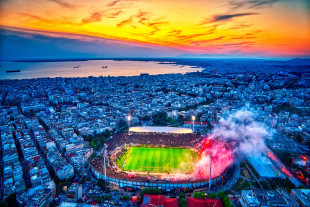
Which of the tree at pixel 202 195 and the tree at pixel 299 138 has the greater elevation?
the tree at pixel 299 138

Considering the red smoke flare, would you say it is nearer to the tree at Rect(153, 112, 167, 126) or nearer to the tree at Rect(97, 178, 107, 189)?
the tree at Rect(97, 178, 107, 189)

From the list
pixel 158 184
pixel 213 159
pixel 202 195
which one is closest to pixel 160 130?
pixel 213 159

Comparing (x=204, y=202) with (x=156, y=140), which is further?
(x=156, y=140)

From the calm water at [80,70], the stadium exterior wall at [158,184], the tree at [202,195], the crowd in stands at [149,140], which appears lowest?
the stadium exterior wall at [158,184]

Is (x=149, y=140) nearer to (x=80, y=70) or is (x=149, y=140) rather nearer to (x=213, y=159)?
(x=213, y=159)

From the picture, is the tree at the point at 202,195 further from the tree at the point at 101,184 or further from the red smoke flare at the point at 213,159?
the tree at the point at 101,184

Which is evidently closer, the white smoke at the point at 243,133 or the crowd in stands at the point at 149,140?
the crowd in stands at the point at 149,140

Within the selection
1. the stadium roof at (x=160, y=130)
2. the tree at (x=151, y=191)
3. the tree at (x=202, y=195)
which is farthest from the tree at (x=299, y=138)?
the tree at (x=151, y=191)

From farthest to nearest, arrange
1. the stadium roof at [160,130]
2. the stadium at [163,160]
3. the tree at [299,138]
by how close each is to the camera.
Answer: the stadium roof at [160,130], the tree at [299,138], the stadium at [163,160]

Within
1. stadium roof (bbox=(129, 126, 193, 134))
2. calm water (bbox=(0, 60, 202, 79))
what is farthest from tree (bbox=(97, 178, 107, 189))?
calm water (bbox=(0, 60, 202, 79))
